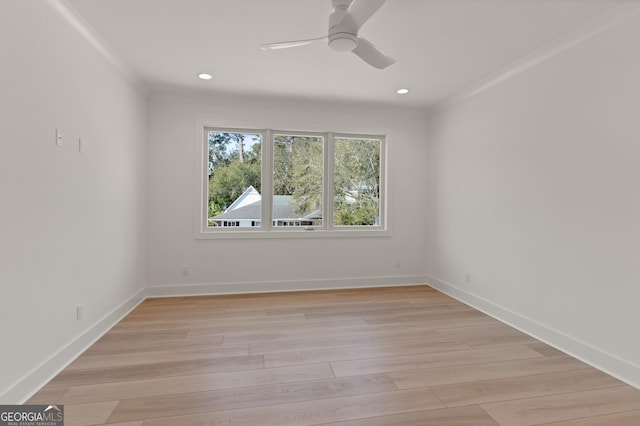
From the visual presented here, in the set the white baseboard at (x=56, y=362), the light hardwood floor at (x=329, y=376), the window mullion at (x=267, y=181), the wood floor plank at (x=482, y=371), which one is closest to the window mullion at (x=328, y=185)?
the window mullion at (x=267, y=181)

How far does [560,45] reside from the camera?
2.58 meters

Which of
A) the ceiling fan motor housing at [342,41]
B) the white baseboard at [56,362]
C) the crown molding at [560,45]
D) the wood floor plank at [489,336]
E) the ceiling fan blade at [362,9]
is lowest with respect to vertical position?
the wood floor plank at [489,336]

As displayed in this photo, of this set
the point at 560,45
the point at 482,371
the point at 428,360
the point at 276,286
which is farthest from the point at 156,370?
the point at 560,45

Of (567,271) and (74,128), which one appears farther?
(567,271)

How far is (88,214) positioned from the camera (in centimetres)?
256

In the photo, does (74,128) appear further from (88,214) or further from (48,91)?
(88,214)

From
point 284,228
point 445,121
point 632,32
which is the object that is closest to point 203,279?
point 284,228

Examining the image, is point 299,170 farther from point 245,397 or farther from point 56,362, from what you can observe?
point 56,362

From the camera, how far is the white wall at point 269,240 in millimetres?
3916

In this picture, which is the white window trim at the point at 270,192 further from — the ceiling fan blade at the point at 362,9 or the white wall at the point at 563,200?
the ceiling fan blade at the point at 362,9

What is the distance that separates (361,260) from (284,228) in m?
1.17

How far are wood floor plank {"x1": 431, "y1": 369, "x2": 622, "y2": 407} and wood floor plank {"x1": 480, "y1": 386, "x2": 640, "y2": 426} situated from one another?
5 centimetres

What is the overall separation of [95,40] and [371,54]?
225 cm

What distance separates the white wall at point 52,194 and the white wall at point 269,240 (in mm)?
741
